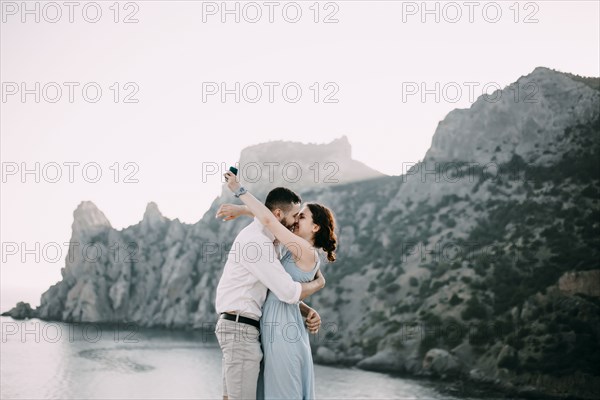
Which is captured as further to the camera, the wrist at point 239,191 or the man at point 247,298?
the wrist at point 239,191

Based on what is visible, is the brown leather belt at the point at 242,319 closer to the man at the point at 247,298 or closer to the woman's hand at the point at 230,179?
the man at the point at 247,298

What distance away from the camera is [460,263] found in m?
79.1

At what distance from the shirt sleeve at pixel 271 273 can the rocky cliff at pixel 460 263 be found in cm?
5964

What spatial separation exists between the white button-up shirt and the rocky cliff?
5961 cm

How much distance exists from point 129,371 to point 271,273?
72192 millimetres

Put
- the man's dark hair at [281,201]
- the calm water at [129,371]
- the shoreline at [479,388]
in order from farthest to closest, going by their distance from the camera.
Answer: the calm water at [129,371] → the shoreline at [479,388] → the man's dark hair at [281,201]

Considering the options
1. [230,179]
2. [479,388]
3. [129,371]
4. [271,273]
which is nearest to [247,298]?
[271,273]

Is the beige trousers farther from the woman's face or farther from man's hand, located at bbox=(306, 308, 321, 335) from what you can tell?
the woman's face

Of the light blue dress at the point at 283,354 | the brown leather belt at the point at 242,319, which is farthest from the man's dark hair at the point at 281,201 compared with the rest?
the brown leather belt at the point at 242,319

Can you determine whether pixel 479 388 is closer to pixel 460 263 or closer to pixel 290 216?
pixel 460 263

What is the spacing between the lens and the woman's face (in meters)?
5.59

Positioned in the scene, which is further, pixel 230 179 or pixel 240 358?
pixel 230 179

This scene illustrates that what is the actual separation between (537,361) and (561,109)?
40000mm

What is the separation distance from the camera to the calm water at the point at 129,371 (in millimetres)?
59844
